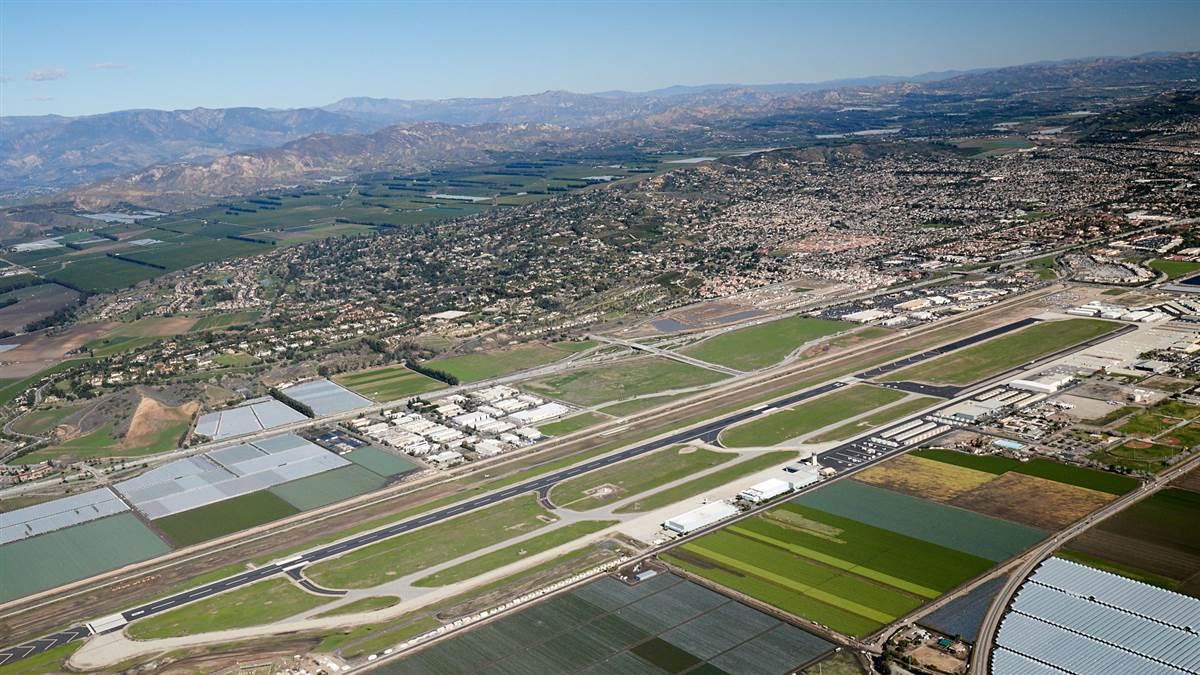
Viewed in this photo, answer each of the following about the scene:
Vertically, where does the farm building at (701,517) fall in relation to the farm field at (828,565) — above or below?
above

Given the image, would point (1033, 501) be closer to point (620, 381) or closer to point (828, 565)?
point (828, 565)

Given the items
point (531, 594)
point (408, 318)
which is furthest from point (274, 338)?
point (531, 594)

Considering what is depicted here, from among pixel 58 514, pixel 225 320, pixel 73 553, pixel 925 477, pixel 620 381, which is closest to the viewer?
pixel 73 553

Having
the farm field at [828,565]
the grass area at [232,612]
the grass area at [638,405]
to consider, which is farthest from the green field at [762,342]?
the grass area at [232,612]

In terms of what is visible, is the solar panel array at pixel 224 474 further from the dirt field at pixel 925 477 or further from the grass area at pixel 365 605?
the dirt field at pixel 925 477

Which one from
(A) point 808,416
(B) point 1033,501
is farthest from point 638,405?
(B) point 1033,501

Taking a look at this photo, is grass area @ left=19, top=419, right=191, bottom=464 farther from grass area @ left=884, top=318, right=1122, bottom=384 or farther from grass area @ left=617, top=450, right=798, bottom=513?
grass area @ left=884, top=318, right=1122, bottom=384
